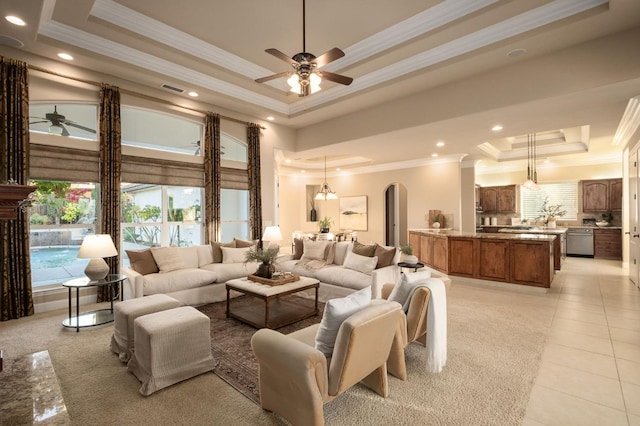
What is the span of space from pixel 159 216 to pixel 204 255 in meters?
1.12

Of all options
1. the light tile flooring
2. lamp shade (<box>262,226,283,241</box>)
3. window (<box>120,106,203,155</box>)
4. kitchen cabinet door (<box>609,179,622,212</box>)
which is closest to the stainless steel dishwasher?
kitchen cabinet door (<box>609,179,622,212</box>)

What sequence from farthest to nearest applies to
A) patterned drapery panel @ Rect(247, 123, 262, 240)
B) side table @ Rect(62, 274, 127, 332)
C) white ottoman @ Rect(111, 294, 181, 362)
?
patterned drapery panel @ Rect(247, 123, 262, 240) < side table @ Rect(62, 274, 127, 332) < white ottoman @ Rect(111, 294, 181, 362)

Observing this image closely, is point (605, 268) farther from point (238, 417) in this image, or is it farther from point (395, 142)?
point (238, 417)

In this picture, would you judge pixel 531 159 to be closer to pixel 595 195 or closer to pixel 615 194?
pixel 595 195

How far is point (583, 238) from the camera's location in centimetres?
941

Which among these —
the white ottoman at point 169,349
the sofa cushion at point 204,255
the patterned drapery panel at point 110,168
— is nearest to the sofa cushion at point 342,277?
the sofa cushion at point 204,255

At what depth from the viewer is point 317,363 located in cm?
185

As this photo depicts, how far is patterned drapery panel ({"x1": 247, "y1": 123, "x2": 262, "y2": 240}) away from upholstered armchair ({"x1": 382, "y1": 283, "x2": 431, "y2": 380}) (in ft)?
15.0

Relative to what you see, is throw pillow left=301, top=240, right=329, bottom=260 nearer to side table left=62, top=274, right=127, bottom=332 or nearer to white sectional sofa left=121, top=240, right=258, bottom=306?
white sectional sofa left=121, top=240, right=258, bottom=306

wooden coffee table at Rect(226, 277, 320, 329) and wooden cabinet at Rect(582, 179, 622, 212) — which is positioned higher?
wooden cabinet at Rect(582, 179, 622, 212)

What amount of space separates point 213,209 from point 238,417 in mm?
4435

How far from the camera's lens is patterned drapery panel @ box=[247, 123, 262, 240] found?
673 cm

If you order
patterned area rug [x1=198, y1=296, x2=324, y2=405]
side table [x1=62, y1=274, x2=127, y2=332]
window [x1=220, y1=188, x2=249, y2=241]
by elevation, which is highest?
window [x1=220, y1=188, x2=249, y2=241]

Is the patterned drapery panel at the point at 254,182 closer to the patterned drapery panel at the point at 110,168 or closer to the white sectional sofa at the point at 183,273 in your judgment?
the white sectional sofa at the point at 183,273
